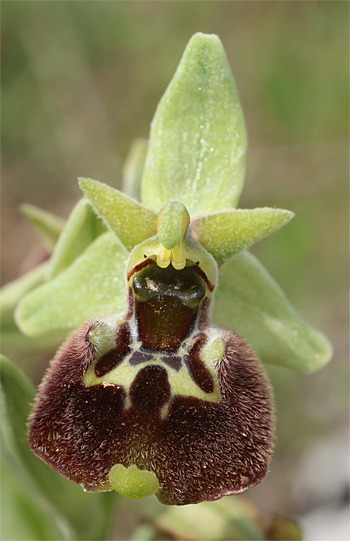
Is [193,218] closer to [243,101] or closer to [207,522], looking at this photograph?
[207,522]

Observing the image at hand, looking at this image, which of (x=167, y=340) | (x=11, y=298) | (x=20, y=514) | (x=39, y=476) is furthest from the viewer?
(x=11, y=298)

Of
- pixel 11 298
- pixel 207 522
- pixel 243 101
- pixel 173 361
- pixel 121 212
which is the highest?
pixel 121 212

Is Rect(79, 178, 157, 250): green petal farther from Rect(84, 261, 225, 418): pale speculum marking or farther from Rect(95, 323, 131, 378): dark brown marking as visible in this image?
Rect(95, 323, 131, 378): dark brown marking

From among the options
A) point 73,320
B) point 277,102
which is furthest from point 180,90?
point 277,102

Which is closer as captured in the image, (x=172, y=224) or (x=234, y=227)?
(x=172, y=224)

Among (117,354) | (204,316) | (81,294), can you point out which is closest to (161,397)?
(117,354)

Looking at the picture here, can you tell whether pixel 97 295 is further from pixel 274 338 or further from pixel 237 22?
pixel 237 22
